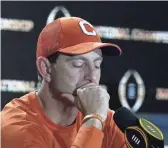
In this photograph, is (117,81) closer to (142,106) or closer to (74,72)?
(142,106)

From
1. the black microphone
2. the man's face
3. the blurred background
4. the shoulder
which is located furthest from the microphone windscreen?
the blurred background

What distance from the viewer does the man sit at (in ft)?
4.33

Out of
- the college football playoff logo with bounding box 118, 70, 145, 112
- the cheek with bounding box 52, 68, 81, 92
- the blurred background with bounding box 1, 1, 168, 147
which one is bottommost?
the college football playoff logo with bounding box 118, 70, 145, 112

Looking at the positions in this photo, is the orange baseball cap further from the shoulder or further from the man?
the shoulder

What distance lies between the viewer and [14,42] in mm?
3006

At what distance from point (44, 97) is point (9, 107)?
0.11m

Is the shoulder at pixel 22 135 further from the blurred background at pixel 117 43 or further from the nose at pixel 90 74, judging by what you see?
the blurred background at pixel 117 43

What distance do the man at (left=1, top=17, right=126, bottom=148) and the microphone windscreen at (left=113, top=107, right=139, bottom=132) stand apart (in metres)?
0.03

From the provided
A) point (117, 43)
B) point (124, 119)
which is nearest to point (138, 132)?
point (124, 119)

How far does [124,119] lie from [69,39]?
270 millimetres

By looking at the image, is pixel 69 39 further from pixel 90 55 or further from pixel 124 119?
pixel 124 119

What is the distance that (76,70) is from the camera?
136 centimetres

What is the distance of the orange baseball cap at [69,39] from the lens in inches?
54.4

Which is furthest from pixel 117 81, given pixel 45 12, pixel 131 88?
pixel 45 12
